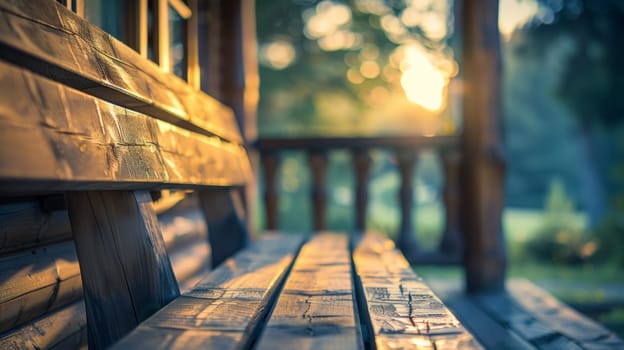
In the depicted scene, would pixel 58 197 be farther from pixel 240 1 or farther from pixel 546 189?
pixel 546 189

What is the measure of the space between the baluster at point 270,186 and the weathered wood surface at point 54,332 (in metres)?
2.00

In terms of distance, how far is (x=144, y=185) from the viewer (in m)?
1.05

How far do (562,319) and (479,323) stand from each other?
343 millimetres

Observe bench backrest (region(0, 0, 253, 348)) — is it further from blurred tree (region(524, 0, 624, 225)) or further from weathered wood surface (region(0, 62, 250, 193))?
blurred tree (region(524, 0, 624, 225))

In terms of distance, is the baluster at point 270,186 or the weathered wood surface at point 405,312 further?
the baluster at point 270,186

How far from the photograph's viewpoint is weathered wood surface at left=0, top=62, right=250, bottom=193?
0.65m

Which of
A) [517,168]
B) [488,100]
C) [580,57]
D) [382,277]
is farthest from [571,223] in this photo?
[517,168]

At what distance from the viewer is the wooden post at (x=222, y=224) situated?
187 centimetres

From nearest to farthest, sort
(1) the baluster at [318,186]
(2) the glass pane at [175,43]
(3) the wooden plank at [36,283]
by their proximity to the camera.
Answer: (3) the wooden plank at [36,283] < (2) the glass pane at [175,43] < (1) the baluster at [318,186]

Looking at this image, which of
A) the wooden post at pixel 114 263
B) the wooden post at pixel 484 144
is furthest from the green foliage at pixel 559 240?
the wooden post at pixel 114 263

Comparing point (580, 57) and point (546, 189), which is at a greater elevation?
point (580, 57)

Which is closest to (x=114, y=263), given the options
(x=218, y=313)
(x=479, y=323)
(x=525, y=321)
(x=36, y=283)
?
(x=218, y=313)

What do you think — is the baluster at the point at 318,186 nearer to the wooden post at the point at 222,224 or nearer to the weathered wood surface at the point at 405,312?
the wooden post at the point at 222,224

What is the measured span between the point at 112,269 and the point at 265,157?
2437 millimetres
